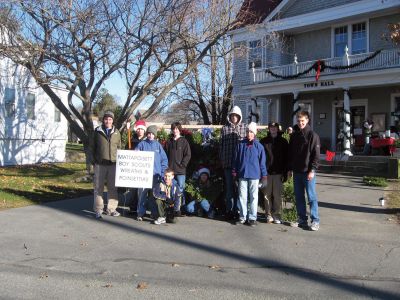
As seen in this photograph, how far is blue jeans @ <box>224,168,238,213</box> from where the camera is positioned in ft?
28.5

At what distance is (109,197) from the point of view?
30.5ft

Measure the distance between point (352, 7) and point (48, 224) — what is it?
17.5m

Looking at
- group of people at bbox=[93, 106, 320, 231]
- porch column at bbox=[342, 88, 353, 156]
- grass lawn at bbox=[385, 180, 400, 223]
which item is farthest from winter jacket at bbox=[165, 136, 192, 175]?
porch column at bbox=[342, 88, 353, 156]

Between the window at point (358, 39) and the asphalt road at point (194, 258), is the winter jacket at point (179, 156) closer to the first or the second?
the asphalt road at point (194, 258)

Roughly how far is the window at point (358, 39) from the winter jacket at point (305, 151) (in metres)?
15.3

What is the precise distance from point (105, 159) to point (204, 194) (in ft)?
6.58

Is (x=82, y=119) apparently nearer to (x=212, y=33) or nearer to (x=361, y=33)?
(x=212, y=33)

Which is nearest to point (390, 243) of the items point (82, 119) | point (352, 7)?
point (82, 119)

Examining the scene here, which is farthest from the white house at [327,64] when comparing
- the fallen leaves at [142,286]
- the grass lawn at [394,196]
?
the fallen leaves at [142,286]

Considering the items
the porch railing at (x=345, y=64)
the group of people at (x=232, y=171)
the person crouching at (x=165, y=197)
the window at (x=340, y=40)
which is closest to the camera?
the group of people at (x=232, y=171)

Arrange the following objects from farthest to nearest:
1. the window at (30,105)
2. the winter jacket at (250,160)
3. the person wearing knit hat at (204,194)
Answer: the window at (30,105) < the person wearing knit hat at (204,194) < the winter jacket at (250,160)

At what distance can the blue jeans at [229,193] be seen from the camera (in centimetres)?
867

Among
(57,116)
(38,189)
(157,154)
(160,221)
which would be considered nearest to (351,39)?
(57,116)

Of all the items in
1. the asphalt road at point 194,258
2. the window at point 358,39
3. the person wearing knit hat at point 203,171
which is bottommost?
the asphalt road at point 194,258
